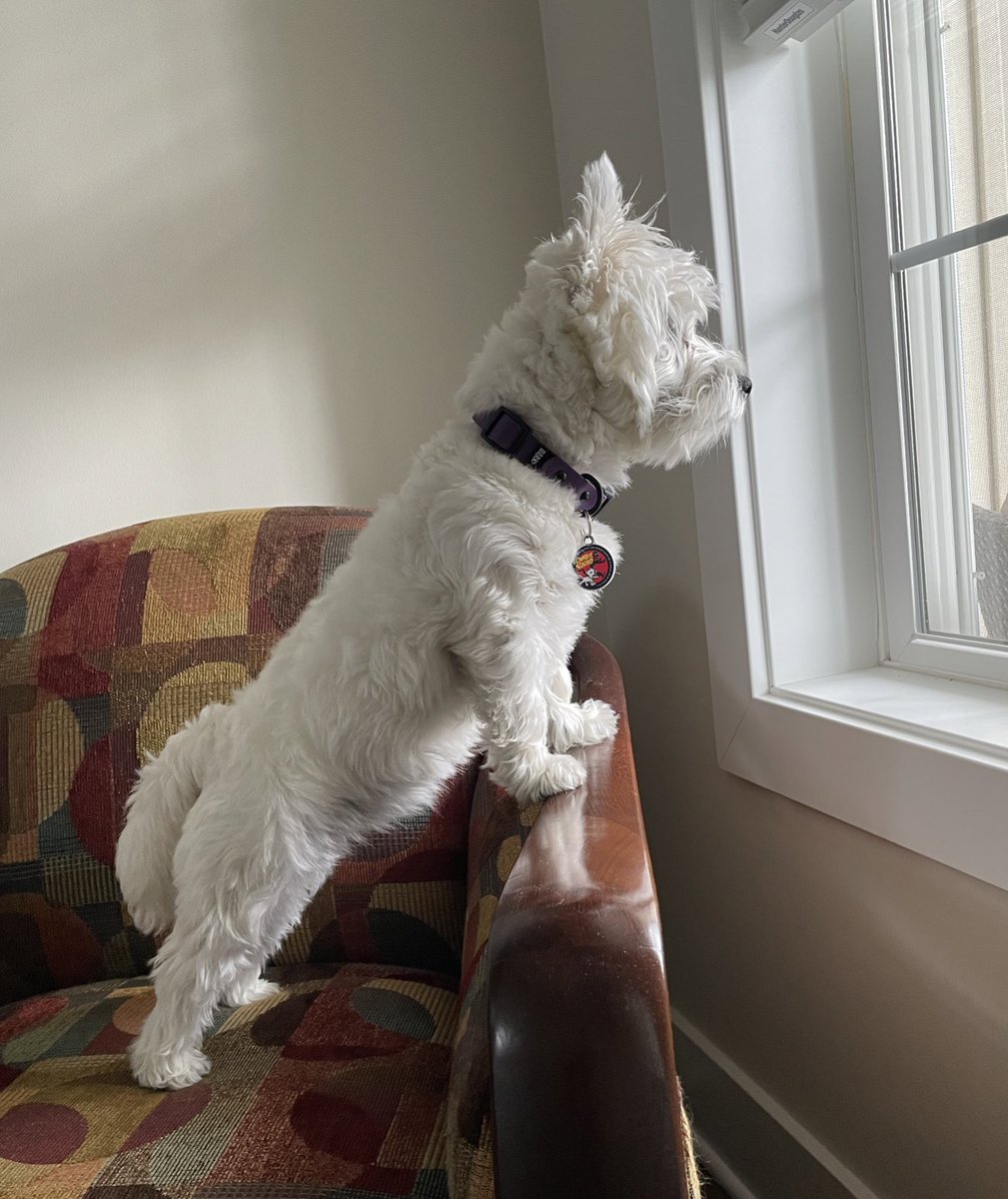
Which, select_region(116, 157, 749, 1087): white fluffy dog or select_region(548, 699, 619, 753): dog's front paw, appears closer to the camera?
select_region(116, 157, 749, 1087): white fluffy dog

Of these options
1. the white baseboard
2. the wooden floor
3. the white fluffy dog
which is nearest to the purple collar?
the white fluffy dog

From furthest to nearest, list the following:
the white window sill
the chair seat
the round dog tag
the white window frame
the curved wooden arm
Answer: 1. the white window frame
2. the round dog tag
3. the white window sill
4. the chair seat
5. the curved wooden arm

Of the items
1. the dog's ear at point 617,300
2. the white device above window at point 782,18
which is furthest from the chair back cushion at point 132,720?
the white device above window at point 782,18

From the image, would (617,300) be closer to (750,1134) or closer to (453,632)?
(453,632)

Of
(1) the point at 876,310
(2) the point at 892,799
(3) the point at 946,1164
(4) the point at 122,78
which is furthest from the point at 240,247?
(3) the point at 946,1164

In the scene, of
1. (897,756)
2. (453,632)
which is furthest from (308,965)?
(897,756)

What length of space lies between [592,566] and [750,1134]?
1.06 m

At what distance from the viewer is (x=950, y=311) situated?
118 cm

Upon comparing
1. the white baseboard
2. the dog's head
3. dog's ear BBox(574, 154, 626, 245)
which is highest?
dog's ear BBox(574, 154, 626, 245)

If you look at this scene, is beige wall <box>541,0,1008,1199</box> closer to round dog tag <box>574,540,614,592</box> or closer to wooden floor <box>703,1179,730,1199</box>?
wooden floor <box>703,1179,730,1199</box>

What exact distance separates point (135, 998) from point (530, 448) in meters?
0.88

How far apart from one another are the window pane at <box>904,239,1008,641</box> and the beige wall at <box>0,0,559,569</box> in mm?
928

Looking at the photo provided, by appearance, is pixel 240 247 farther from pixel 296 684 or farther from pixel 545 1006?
pixel 545 1006

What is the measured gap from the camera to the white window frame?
48.3 inches
